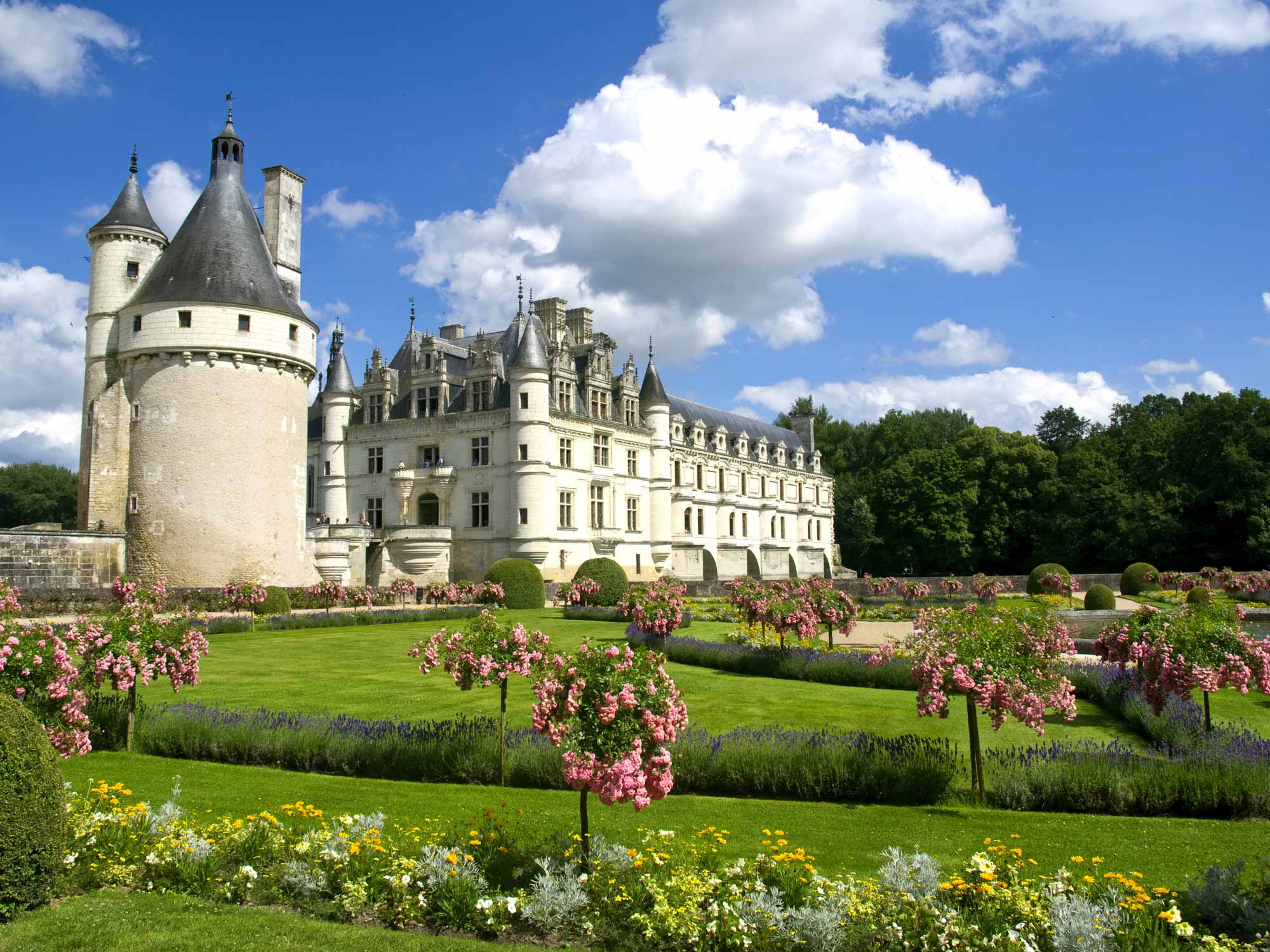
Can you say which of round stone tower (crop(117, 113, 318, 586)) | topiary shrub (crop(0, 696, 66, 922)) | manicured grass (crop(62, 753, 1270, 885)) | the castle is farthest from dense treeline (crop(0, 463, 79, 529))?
topiary shrub (crop(0, 696, 66, 922))

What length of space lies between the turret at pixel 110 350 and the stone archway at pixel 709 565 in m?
31.5

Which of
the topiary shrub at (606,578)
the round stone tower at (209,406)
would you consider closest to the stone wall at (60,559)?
the round stone tower at (209,406)

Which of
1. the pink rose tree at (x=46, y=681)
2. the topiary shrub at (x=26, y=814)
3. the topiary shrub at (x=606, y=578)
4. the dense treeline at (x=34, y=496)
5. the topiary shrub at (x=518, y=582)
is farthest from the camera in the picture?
the dense treeline at (x=34, y=496)

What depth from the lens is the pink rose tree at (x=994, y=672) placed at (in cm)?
879

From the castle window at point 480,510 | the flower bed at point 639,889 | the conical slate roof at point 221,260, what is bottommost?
the flower bed at point 639,889

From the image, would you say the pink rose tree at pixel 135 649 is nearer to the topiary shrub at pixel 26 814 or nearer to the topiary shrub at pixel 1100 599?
the topiary shrub at pixel 26 814

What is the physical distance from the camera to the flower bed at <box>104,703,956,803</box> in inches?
369

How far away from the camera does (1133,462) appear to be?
55719 millimetres

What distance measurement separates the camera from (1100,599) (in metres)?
32.8

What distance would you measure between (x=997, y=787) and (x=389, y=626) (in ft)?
69.1

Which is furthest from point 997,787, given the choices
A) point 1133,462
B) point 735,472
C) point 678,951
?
point 1133,462

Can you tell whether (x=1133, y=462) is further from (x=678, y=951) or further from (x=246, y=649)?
(x=678, y=951)

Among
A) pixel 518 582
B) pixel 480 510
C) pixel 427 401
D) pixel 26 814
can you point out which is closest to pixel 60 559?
pixel 518 582

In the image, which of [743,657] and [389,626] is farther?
[389,626]
